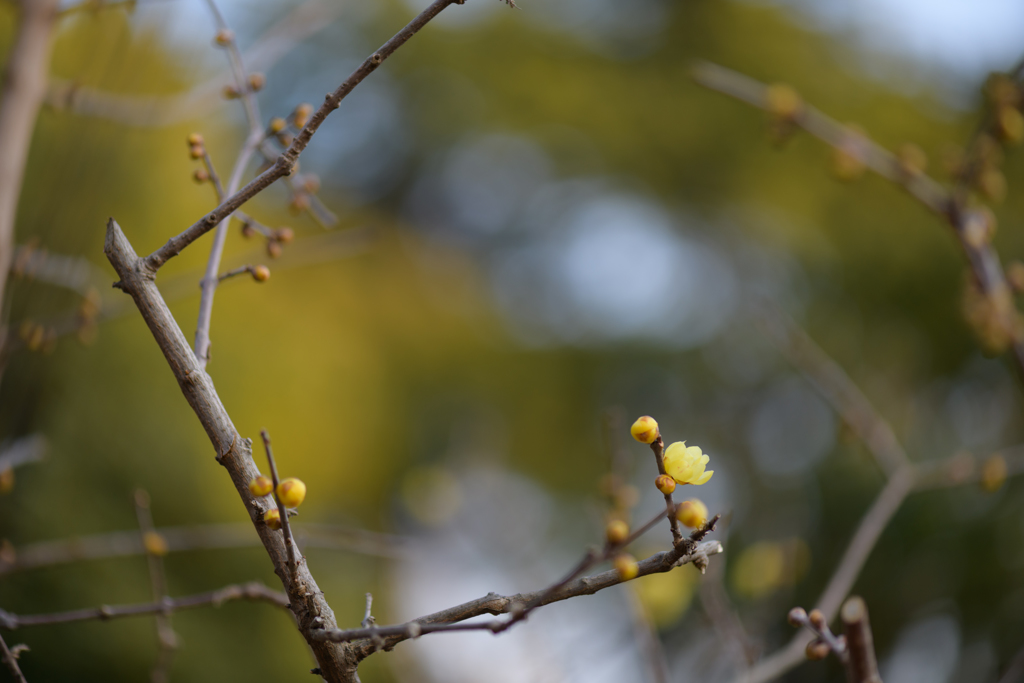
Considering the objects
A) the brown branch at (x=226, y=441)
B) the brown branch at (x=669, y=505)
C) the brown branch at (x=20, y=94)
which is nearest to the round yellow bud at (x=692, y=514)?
the brown branch at (x=669, y=505)

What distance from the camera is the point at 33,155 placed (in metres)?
1.10

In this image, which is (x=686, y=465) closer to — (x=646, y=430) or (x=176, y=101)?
(x=646, y=430)

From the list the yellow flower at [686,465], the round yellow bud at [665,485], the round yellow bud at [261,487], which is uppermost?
the round yellow bud at [261,487]

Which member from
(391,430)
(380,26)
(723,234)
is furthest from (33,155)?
(723,234)

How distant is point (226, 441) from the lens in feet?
0.89

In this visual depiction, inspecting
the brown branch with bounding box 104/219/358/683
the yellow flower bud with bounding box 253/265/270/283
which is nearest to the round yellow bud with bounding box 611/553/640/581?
the brown branch with bounding box 104/219/358/683

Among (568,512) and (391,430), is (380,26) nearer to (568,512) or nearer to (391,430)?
(391,430)

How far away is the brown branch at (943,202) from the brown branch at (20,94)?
0.56 m

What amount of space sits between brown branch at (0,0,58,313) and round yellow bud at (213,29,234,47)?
21 centimetres

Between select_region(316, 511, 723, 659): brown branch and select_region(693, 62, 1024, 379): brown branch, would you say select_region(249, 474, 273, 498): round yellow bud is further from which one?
select_region(693, 62, 1024, 379): brown branch

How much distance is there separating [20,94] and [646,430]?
61 cm

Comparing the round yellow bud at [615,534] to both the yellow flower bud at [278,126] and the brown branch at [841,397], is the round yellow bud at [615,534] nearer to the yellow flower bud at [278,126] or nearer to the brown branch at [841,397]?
the yellow flower bud at [278,126]

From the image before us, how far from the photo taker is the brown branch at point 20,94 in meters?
0.54

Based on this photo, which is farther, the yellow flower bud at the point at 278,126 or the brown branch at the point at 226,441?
the yellow flower bud at the point at 278,126
